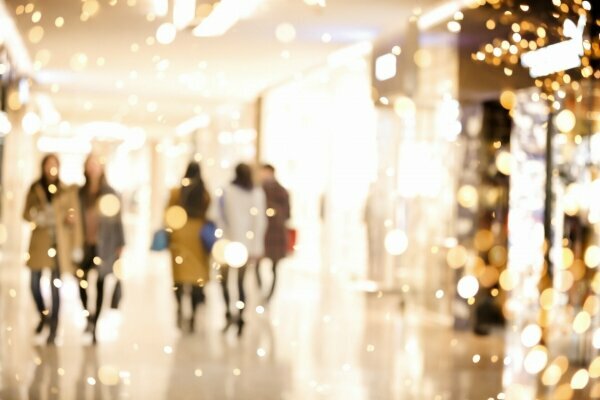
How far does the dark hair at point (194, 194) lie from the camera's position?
549cm

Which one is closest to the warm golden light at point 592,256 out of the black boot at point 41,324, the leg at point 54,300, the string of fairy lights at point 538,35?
the string of fairy lights at point 538,35

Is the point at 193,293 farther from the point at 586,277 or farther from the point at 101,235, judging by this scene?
the point at 586,277

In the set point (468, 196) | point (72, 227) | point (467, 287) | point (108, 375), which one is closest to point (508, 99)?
point (468, 196)

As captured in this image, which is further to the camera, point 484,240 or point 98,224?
Result: point 484,240

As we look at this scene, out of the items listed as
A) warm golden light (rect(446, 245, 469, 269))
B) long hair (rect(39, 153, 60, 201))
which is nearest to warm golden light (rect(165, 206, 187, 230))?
long hair (rect(39, 153, 60, 201))

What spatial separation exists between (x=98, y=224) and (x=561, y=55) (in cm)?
240

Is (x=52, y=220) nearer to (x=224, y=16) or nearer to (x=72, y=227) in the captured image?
(x=72, y=227)

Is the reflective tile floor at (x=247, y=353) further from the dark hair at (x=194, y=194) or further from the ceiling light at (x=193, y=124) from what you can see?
the ceiling light at (x=193, y=124)

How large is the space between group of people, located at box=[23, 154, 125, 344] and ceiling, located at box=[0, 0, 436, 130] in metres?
0.33

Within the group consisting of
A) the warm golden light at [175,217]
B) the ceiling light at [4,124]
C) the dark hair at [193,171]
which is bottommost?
the warm golden light at [175,217]

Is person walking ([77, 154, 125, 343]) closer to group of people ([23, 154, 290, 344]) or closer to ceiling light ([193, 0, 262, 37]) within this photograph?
group of people ([23, 154, 290, 344])

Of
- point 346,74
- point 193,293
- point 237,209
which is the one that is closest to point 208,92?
point 237,209

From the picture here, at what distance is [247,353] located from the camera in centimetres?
579

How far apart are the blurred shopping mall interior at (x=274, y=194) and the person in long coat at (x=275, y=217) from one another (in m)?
0.01
